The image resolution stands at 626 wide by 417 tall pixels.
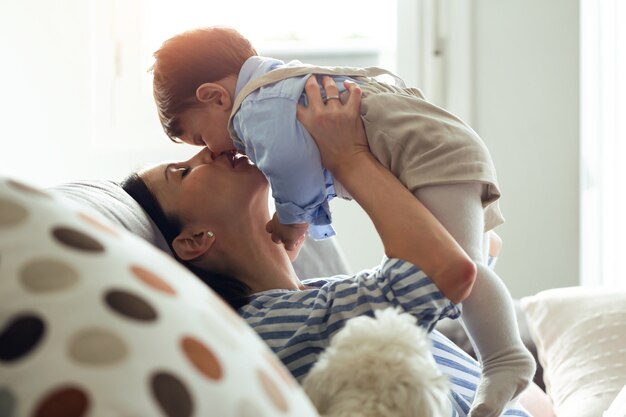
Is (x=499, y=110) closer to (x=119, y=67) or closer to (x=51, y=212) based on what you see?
(x=119, y=67)

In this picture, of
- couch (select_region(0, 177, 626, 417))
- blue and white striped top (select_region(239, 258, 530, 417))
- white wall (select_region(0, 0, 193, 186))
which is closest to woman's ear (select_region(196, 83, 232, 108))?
blue and white striped top (select_region(239, 258, 530, 417))

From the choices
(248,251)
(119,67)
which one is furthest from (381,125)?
(119,67)

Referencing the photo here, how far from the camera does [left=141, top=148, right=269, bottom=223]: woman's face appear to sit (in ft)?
5.32

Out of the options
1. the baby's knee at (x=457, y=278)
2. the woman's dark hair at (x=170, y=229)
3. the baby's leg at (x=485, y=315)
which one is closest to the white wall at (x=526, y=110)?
the woman's dark hair at (x=170, y=229)

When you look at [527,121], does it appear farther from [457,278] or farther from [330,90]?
[457,278]

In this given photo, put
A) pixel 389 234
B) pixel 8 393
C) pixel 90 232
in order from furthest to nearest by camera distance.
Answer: pixel 389 234 → pixel 90 232 → pixel 8 393

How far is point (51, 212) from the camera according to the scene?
1.94 feet

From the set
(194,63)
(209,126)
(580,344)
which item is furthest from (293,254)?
(580,344)

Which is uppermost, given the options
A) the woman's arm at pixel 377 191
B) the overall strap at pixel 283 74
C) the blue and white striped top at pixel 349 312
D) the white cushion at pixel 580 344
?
the overall strap at pixel 283 74

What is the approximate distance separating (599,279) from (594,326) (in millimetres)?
1064

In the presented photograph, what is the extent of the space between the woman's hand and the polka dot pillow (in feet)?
2.60

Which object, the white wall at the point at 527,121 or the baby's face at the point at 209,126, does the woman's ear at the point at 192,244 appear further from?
the white wall at the point at 527,121

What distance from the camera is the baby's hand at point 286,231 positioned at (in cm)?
159

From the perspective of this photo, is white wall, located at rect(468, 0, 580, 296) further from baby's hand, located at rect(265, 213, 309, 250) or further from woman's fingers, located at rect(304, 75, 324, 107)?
woman's fingers, located at rect(304, 75, 324, 107)
